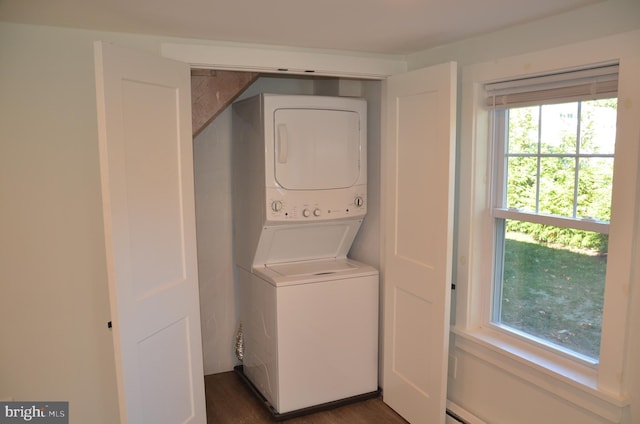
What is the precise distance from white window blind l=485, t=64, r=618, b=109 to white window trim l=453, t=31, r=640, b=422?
1.9 inches

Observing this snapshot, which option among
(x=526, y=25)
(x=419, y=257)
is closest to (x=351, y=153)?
(x=419, y=257)

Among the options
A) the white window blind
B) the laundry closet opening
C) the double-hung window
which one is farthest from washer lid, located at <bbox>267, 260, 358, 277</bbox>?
the white window blind

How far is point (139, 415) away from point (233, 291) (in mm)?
1466

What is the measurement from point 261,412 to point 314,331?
608 millimetres

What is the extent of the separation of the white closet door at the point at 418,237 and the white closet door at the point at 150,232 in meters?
1.12

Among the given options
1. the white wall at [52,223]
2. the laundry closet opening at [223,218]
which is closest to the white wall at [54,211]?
the white wall at [52,223]

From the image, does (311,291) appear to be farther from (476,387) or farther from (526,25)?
(526,25)

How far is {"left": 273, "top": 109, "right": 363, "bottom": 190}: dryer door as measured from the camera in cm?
269

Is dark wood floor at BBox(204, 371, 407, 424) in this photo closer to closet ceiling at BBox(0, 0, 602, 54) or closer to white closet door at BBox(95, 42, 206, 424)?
white closet door at BBox(95, 42, 206, 424)

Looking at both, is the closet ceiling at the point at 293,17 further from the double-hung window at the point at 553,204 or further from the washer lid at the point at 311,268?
the washer lid at the point at 311,268

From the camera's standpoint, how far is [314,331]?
2.81 metres

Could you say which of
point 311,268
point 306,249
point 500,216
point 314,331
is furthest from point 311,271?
point 500,216

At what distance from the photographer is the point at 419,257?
2568 mm

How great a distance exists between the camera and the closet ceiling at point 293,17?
1.74m
